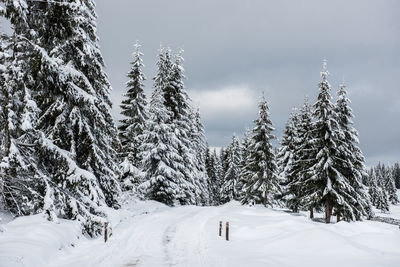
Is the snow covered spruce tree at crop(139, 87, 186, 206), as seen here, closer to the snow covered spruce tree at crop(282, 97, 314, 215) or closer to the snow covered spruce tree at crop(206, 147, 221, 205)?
the snow covered spruce tree at crop(282, 97, 314, 215)

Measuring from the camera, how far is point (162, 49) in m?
30.6

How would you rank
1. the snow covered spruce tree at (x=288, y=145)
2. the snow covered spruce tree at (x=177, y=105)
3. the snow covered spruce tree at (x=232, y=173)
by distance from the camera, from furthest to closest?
the snow covered spruce tree at (x=232, y=173) < the snow covered spruce tree at (x=288, y=145) < the snow covered spruce tree at (x=177, y=105)

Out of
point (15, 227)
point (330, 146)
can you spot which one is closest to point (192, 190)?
point (330, 146)

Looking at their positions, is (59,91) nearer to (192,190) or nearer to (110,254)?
(110,254)

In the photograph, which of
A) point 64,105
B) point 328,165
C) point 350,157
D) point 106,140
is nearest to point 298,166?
point 350,157

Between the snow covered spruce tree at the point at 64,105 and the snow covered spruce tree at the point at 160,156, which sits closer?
the snow covered spruce tree at the point at 64,105

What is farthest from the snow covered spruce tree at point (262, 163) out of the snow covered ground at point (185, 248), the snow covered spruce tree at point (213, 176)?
the snow covered spruce tree at point (213, 176)

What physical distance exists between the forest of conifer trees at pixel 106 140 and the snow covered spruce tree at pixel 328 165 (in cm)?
10

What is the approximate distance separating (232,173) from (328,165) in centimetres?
2909

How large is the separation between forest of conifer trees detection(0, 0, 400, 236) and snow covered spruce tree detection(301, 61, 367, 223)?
10 centimetres

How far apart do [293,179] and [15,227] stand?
30.6m

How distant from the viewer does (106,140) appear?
17.8m

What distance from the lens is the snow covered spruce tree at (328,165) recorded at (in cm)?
2592

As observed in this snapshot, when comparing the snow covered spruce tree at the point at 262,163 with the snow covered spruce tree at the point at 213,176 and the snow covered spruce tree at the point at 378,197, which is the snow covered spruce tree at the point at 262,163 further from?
the snow covered spruce tree at the point at 378,197
